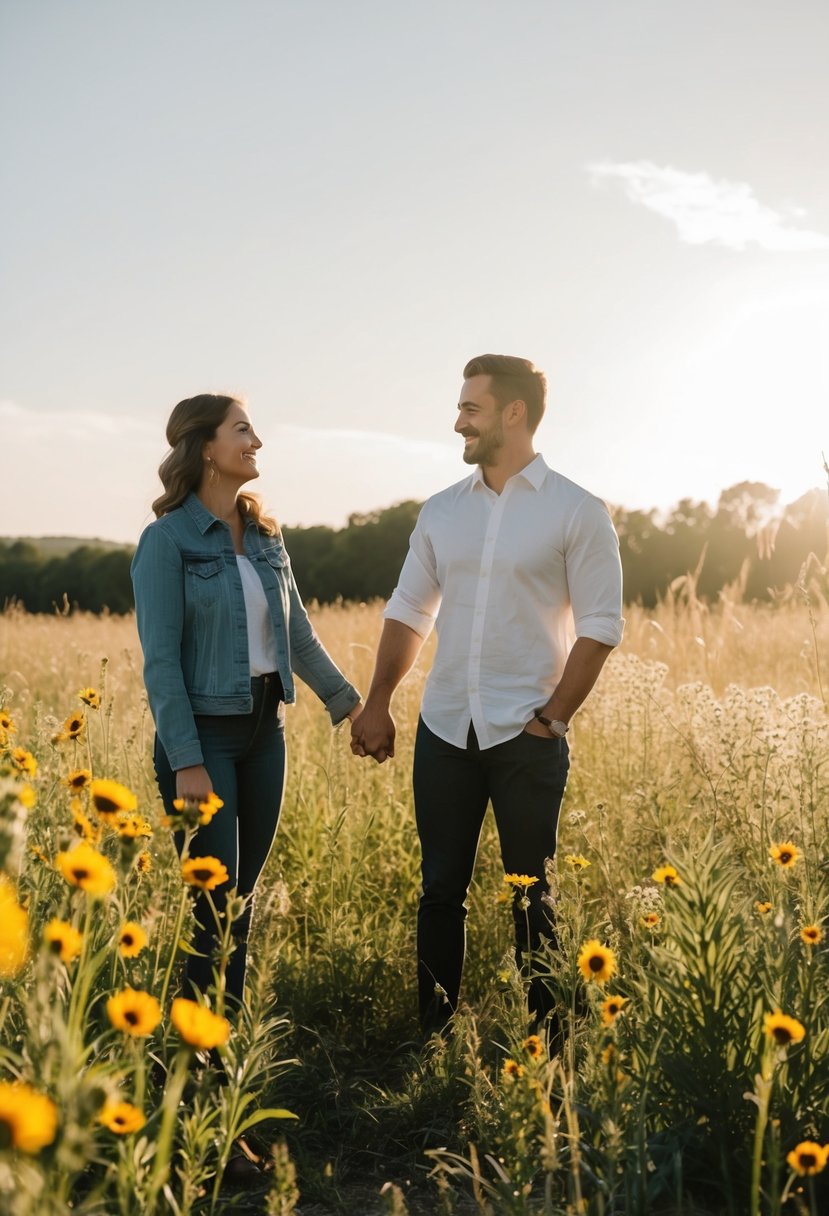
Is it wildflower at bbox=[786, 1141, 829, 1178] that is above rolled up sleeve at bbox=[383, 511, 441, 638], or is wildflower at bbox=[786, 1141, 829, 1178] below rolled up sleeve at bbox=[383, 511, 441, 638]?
below

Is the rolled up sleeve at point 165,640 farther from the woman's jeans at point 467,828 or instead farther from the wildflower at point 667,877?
the wildflower at point 667,877

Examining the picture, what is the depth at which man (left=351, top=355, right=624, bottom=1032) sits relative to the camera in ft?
10.7

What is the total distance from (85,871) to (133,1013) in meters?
0.20

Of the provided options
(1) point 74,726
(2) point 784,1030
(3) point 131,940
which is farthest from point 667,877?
(1) point 74,726

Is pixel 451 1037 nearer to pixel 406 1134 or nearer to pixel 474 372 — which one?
pixel 406 1134

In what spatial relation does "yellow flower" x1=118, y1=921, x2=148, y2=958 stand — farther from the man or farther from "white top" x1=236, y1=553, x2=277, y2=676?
the man

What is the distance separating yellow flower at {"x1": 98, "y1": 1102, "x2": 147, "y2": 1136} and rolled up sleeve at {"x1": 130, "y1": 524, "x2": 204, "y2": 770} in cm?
141

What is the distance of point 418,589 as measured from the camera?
12.2ft

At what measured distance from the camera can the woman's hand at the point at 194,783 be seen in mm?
2775

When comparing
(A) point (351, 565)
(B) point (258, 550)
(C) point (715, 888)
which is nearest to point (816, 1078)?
(C) point (715, 888)

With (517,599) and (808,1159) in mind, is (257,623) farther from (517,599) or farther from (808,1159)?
(808,1159)

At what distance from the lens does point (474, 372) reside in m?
3.53

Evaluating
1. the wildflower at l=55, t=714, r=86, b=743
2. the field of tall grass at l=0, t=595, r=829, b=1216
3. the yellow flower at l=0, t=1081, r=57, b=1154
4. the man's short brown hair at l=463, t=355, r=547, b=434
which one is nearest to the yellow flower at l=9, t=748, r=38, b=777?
the field of tall grass at l=0, t=595, r=829, b=1216

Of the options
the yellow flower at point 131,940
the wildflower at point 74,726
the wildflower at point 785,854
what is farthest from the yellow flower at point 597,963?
the wildflower at point 74,726
